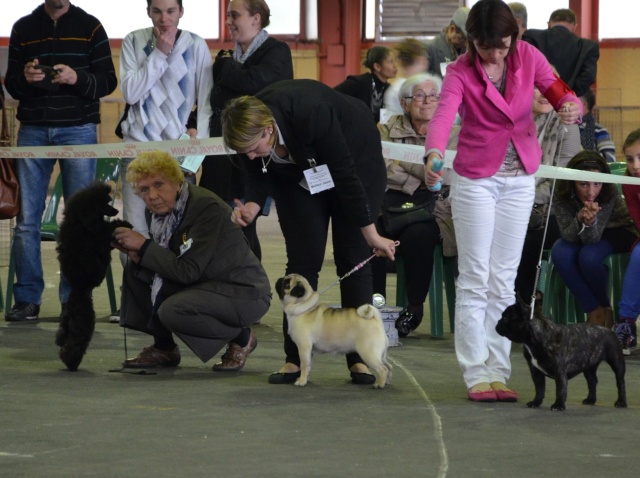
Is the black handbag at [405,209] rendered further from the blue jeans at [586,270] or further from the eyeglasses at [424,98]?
the blue jeans at [586,270]

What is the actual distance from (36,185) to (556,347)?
122 inches

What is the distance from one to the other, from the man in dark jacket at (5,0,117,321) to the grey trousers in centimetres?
126

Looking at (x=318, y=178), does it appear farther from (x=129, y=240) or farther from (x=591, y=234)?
(x=591, y=234)

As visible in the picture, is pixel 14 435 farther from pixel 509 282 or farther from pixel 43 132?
pixel 43 132

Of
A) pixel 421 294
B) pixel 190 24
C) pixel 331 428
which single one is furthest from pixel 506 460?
pixel 190 24

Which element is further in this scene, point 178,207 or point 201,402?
point 178,207

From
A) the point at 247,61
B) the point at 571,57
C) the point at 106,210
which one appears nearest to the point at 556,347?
the point at 106,210

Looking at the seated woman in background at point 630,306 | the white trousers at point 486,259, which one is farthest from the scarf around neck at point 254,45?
the white trousers at point 486,259

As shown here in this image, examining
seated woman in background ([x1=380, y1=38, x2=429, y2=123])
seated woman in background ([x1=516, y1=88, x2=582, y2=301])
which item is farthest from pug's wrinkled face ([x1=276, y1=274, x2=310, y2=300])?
seated woman in background ([x1=380, y1=38, x2=429, y2=123])

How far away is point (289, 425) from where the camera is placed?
11.9 ft

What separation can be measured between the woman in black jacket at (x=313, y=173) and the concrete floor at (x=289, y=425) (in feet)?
1.17

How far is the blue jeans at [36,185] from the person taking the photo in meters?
5.89

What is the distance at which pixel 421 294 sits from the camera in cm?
584

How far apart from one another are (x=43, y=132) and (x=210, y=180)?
2.84ft
